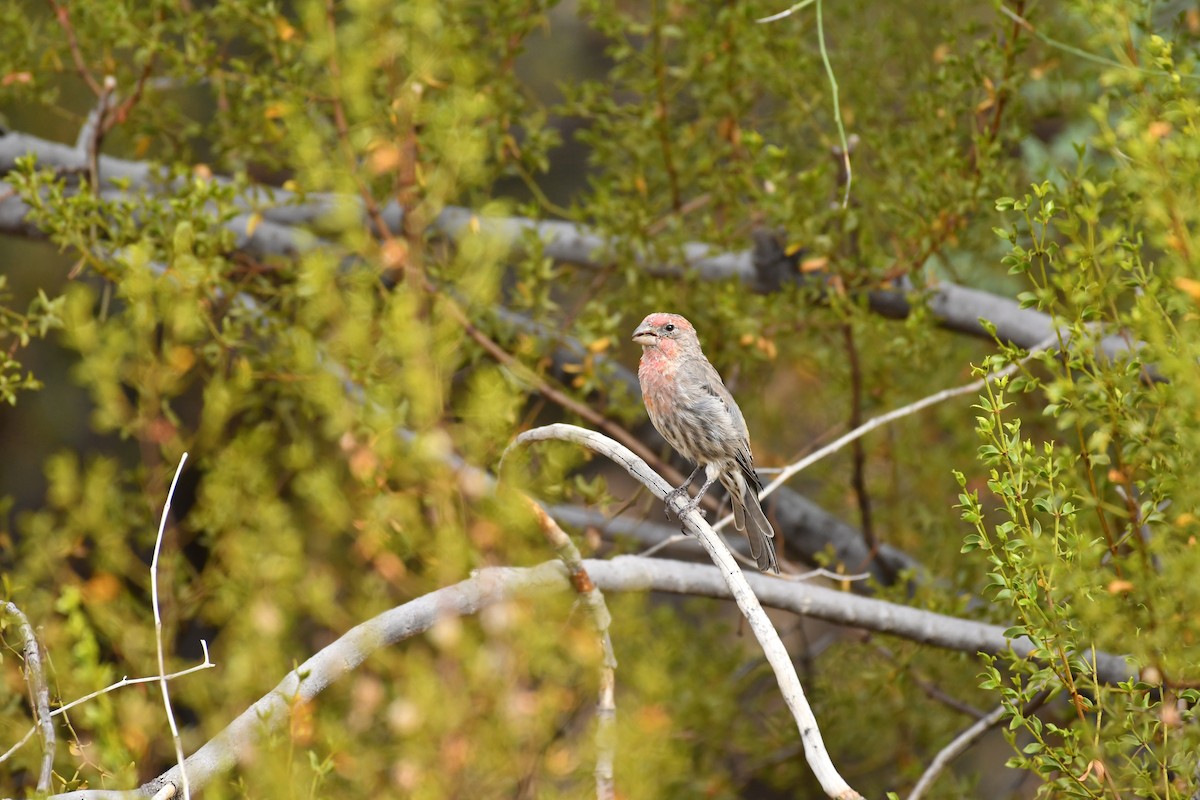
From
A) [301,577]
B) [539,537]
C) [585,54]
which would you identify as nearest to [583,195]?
[539,537]

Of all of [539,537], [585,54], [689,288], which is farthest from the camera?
[585,54]

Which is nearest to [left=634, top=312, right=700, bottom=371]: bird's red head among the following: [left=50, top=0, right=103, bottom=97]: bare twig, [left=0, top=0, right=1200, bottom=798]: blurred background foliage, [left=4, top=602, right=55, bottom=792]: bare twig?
[left=0, top=0, right=1200, bottom=798]: blurred background foliage

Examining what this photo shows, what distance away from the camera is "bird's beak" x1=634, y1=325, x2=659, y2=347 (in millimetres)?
4027

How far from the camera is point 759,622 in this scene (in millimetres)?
2516

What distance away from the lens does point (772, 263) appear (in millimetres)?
4855

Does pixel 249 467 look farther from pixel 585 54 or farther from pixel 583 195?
pixel 585 54

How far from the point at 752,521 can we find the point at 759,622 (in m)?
1.61

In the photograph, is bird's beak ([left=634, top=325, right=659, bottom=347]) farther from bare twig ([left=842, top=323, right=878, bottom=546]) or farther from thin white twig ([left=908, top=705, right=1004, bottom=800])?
thin white twig ([left=908, top=705, right=1004, bottom=800])

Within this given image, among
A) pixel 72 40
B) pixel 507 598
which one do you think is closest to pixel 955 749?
pixel 507 598

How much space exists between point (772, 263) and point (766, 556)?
1.34m

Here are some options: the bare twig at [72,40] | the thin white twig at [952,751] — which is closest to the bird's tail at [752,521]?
the thin white twig at [952,751]

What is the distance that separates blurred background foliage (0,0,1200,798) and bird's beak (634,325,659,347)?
401 millimetres

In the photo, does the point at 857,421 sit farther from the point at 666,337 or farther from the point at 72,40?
the point at 72,40

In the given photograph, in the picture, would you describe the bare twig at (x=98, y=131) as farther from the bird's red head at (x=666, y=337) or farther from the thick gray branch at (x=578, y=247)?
the bird's red head at (x=666, y=337)
